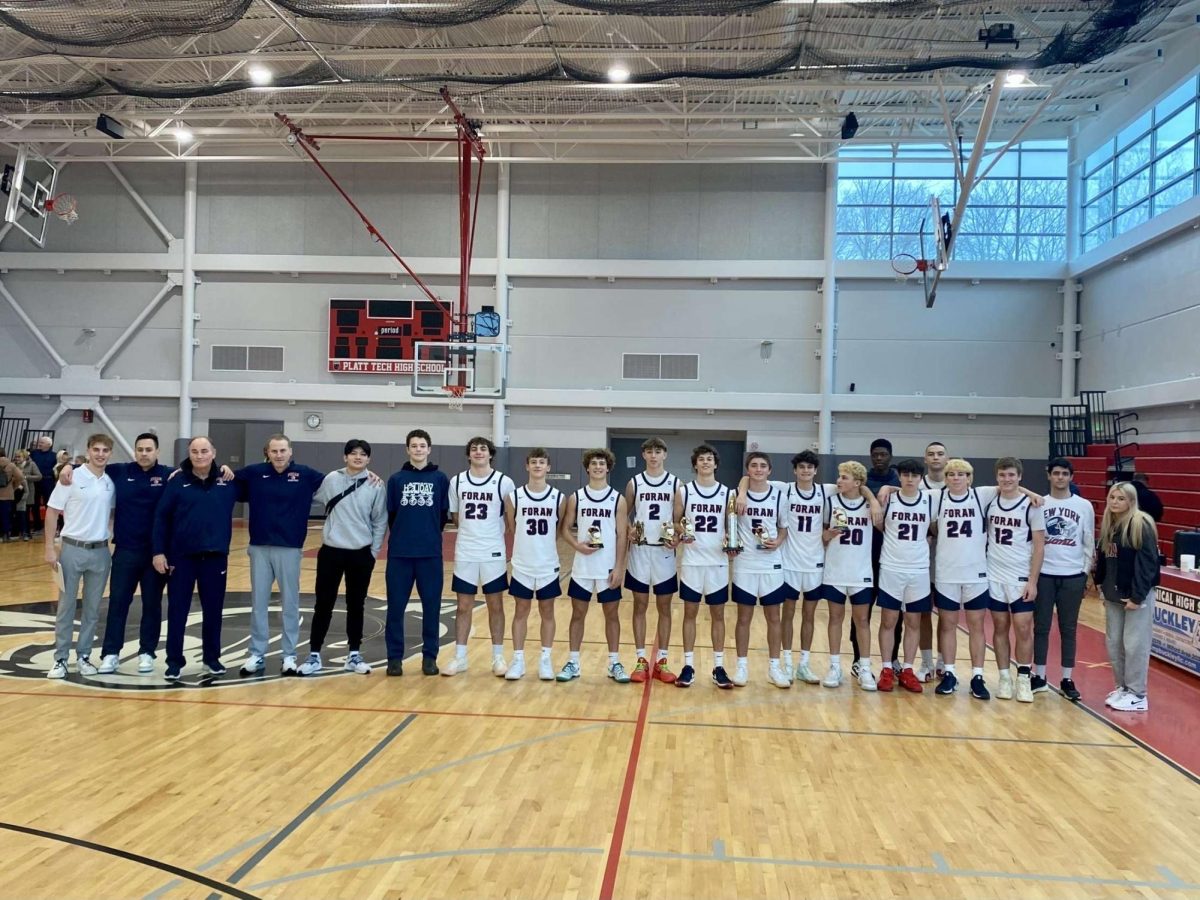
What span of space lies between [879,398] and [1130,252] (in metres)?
5.25

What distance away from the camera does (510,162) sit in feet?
61.7

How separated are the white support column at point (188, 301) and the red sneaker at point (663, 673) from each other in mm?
16217

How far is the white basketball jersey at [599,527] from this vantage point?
6.36m

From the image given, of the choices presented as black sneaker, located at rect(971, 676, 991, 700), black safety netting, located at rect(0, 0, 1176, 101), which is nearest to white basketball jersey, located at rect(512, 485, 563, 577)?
black sneaker, located at rect(971, 676, 991, 700)

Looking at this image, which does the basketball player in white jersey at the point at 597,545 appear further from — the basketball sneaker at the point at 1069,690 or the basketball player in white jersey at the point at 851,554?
the basketball sneaker at the point at 1069,690

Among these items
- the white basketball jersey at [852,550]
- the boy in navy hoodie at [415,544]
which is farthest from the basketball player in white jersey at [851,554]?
the boy in navy hoodie at [415,544]

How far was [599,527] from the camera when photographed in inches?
252

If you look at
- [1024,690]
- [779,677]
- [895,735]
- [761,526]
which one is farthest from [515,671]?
[1024,690]

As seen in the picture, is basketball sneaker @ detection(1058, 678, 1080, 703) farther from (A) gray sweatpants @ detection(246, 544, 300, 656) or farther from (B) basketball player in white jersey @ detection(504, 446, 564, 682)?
(A) gray sweatpants @ detection(246, 544, 300, 656)

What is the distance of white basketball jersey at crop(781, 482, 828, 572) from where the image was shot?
6.29 m

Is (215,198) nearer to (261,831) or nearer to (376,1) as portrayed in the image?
(376,1)

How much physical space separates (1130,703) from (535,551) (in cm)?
438

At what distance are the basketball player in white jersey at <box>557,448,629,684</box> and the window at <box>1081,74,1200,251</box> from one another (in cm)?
1322

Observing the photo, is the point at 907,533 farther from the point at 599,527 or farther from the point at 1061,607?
the point at 599,527
